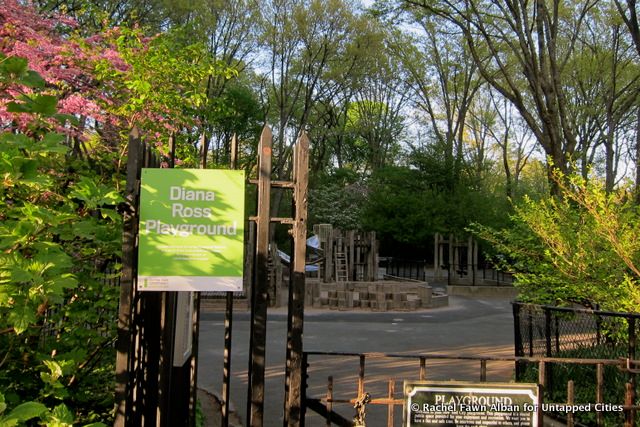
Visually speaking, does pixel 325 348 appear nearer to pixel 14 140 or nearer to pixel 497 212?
pixel 14 140

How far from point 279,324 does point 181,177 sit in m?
11.7

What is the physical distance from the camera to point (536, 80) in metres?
13.4

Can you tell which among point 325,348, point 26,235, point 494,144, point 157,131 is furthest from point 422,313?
point 494,144

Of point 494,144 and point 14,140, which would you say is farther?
point 494,144

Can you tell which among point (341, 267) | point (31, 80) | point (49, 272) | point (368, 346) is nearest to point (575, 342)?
point (49, 272)

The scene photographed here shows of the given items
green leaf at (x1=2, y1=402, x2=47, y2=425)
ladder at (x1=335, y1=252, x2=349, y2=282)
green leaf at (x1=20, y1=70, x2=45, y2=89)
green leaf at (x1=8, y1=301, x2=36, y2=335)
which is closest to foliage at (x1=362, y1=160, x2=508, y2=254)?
ladder at (x1=335, y1=252, x2=349, y2=282)

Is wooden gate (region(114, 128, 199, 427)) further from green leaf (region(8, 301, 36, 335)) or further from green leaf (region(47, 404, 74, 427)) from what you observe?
green leaf (region(8, 301, 36, 335))

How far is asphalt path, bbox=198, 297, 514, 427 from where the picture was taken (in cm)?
782

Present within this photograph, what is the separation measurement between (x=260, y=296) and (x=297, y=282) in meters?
0.24

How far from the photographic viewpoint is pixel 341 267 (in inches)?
922

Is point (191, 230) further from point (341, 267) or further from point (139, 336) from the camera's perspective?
point (341, 267)

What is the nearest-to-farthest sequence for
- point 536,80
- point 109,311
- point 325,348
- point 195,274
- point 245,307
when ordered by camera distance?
point 195,274
point 109,311
point 325,348
point 536,80
point 245,307

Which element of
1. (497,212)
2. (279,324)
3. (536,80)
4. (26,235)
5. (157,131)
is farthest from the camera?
(497,212)

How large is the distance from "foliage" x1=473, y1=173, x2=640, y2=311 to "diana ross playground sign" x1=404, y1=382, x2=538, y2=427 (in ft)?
8.83
